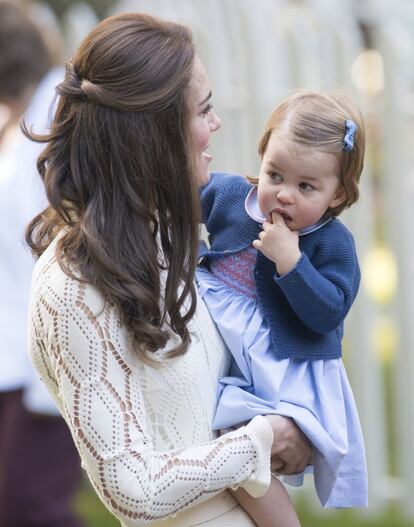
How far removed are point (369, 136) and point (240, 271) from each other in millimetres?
2859

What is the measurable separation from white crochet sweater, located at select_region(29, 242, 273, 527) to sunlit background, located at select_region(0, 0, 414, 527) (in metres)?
2.75

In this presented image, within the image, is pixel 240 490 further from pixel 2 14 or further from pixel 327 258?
pixel 2 14

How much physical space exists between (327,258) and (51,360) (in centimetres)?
62

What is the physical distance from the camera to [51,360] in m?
2.34

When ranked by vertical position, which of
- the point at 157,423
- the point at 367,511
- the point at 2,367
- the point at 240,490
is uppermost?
the point at 157,423

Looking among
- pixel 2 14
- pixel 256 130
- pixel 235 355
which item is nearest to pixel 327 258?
pixel 235 355

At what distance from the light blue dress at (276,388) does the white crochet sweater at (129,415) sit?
8 centimetres

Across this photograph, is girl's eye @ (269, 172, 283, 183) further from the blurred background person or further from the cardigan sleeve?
the blurred background person

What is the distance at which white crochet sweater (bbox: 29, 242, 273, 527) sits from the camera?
2.28 metres

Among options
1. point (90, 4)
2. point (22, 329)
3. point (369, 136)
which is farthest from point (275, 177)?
point (90, 4)

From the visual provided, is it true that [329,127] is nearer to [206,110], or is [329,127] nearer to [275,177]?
[275,177]

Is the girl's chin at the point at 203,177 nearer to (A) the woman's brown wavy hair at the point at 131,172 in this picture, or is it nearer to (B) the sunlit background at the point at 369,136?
(A) the woman's brown wavy hair at the point at 131,172

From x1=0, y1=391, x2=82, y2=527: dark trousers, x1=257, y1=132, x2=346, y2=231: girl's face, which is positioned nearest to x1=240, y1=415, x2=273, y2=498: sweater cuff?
x1=257, y1=132, x2=346, y2=231: girl's face

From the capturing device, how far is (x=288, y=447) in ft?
8.19
